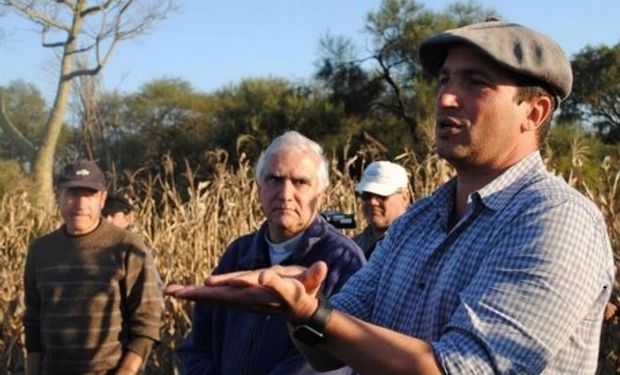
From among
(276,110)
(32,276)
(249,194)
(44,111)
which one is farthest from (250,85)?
(32,276)

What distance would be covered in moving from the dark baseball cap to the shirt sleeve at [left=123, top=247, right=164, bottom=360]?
1.26 feet

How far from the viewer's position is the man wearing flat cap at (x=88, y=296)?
455 centimetres

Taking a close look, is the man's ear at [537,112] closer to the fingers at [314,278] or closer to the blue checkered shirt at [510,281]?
the blue checkered shirt at [510,281]

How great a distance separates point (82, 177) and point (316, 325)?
10.6 ft

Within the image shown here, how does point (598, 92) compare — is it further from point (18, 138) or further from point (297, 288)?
point (297, 288)

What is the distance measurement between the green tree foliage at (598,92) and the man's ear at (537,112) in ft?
60.5

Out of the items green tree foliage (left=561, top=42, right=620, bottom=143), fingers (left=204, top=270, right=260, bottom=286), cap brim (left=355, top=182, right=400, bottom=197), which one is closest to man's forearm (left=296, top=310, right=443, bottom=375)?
fingers (left=204, top=270, right=260, bottom=286)

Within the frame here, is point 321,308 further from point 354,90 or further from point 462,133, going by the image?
point 354,90

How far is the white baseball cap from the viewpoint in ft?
18.8

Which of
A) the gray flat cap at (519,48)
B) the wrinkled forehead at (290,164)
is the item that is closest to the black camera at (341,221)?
the wrinkled forehead at (290,164)

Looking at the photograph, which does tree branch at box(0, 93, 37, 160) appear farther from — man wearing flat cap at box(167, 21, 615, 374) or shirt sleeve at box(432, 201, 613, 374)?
shirt sleeve at box(432, 201, 613, 374)

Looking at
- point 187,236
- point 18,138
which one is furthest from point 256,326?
point 18,138

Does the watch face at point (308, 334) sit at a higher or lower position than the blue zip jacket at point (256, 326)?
higher

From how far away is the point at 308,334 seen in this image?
1.78m
